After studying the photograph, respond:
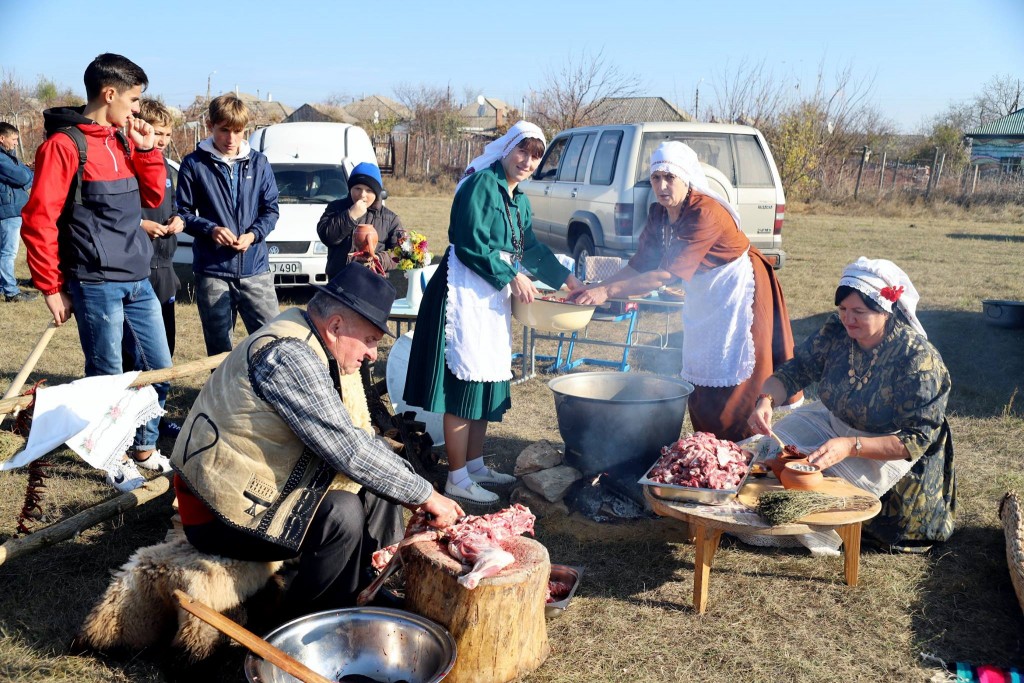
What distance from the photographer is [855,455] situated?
142 inches

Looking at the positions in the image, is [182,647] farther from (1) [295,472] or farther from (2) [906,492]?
(2) [906,492]

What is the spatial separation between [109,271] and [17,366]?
3299 mm

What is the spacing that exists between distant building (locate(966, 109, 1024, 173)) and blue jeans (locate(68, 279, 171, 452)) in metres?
32.9

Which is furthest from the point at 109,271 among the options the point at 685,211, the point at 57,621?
the point at 685,211

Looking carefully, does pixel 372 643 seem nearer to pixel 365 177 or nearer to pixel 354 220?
pixel 354 220

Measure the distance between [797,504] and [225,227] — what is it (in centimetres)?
376

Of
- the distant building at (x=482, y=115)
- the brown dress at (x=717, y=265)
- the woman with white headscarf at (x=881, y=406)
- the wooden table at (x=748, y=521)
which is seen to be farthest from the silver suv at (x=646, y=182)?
the distant building at (x=482, y=115)

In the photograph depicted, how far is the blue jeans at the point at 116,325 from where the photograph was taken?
4.14m

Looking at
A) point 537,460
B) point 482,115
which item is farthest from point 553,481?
point 482,115

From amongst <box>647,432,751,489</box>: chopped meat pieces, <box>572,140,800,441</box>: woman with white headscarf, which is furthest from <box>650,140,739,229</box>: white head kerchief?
<box>647,432,751,489</box>: chopped meat pieces

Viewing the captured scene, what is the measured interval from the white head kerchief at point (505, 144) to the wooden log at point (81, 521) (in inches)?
86.1

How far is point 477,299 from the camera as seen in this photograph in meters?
4.23

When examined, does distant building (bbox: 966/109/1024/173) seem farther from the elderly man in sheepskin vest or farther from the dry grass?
the elderly man in sheepskin vest

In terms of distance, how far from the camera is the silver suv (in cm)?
890
